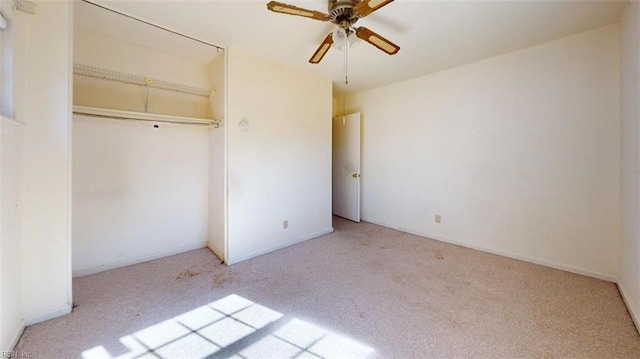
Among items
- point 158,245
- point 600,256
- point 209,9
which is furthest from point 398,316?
point 209,9

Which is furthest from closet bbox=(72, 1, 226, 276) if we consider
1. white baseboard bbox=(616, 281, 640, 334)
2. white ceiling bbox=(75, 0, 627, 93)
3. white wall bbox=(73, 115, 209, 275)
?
white baseboard bbox=(616, 281, 640, 334)

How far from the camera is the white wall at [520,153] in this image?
95.8 inches

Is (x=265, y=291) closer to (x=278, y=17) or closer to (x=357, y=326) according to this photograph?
(x=357, y=326)

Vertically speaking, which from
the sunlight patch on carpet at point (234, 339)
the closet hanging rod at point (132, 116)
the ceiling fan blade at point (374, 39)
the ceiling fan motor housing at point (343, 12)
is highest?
the ceiling fan motor housing at point (343, 12)

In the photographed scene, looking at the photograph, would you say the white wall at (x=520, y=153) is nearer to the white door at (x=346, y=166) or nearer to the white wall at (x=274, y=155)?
the white door at (x=346, y=166)

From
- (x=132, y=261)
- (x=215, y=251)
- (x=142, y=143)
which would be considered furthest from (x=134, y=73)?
(x=215, y=251)

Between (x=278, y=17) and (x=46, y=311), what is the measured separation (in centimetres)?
303

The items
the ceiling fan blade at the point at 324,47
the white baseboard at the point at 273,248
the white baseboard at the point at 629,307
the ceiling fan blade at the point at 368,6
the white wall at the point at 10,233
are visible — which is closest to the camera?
the white wall at the point at 10,233

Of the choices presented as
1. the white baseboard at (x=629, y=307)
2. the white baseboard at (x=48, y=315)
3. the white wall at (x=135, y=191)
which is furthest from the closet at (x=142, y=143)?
the white baseboard at (x=629, y=307)

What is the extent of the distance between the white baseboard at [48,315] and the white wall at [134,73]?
1.95 metres

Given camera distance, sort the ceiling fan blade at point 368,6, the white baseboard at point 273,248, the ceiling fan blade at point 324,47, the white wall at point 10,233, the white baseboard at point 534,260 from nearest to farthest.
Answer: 1. the white wall at point 10,233
2. the ceiling fan blade at point 368,6
3. the ceiling fan blade at point 324,47
4. the white baseboard at point 534,260
5. the white baseboard at point 273,248

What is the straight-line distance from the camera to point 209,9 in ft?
6.91

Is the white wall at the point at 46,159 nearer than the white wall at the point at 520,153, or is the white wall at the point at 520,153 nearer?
the white wall at the point at 46,159

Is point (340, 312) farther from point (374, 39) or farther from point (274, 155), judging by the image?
point (374, 39)
